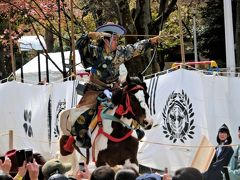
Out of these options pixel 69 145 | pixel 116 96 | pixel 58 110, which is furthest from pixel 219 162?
pixel 58 110

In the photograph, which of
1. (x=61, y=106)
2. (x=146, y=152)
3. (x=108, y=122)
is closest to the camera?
(x=108, y=122)

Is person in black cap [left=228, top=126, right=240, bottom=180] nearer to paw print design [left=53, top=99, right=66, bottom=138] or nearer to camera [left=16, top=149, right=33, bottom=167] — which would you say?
camera [left=16, top=149, right=33, bottom=167]

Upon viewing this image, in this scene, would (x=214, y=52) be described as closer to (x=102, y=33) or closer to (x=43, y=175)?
(x=102, y=33)

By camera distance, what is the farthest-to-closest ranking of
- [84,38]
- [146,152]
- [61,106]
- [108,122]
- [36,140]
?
[36,140]
[61,106]
[146,152]
[84,38]
[108,122]

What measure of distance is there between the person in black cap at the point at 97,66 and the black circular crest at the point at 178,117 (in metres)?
0.57

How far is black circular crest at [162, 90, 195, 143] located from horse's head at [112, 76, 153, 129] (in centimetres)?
93

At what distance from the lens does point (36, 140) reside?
41.4 feet

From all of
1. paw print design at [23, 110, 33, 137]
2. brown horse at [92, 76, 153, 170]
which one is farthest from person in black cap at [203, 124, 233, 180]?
paw print design at [23, 110, 33, 137]

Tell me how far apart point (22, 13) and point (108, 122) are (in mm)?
11020

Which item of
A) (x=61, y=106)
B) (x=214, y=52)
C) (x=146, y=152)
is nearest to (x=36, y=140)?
(x=61, y=106)

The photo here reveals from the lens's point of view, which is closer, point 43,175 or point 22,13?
point 43,175

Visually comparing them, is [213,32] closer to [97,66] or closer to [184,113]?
[184,113]

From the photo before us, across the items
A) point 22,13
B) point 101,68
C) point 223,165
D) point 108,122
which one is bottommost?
point 223,165

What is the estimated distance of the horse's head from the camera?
25.5 feet
